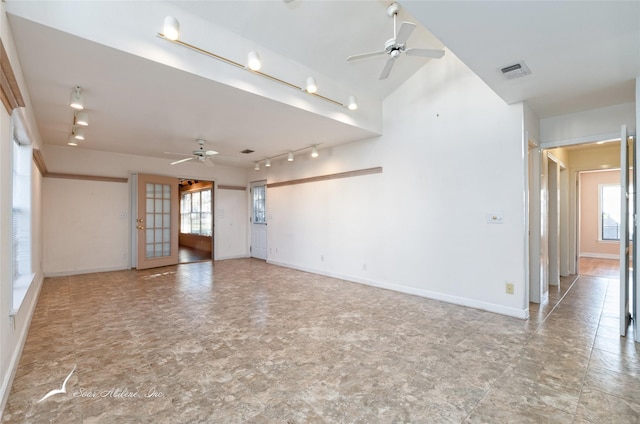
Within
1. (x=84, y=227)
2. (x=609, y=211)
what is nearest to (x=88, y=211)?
(x=84, y=227)

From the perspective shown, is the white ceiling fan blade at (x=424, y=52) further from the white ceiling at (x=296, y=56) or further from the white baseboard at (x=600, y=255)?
the white baseboard at (x=600, y=255)

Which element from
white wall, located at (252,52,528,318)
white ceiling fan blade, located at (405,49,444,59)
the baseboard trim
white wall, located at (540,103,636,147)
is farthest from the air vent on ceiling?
the baseboard trim

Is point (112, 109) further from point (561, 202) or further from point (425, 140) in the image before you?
point (561, 202)

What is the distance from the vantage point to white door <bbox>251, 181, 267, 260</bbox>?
8.05m

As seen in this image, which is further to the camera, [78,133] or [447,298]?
[78,133]

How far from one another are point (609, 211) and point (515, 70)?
8167mm

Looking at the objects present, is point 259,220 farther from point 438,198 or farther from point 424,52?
point 424,52

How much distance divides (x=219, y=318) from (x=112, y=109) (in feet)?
9.89

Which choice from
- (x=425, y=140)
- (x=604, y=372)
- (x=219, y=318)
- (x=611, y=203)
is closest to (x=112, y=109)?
(x=219, y=318)

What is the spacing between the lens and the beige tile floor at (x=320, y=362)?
6.27ft

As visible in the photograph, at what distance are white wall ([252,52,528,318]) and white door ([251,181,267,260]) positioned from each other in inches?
99.2

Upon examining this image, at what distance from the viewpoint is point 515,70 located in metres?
2.86

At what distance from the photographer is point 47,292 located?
4.71 meters

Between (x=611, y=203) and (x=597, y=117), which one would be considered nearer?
(x=597, y=117)
